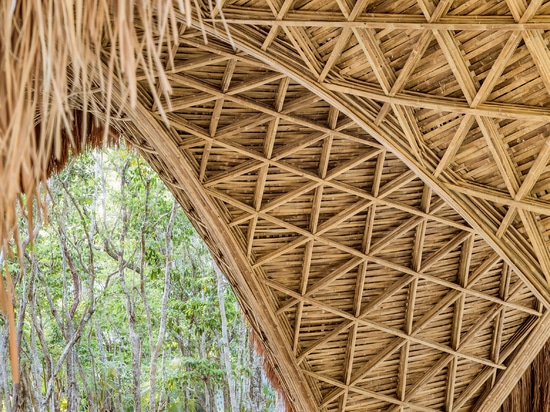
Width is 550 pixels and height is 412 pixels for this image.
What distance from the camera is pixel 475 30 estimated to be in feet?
12.1

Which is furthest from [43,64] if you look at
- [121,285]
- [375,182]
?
[121,285]

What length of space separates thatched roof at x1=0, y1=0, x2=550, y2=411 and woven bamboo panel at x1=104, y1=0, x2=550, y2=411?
0.01 m

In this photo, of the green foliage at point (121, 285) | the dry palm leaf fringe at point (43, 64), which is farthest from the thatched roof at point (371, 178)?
the green foliage at point (121, 285)

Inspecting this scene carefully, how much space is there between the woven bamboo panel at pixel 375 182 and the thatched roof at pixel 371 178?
1 cm

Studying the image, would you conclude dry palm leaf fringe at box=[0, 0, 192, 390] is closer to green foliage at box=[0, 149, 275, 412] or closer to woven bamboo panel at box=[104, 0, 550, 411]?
woven bamboo panel at box=[104, 0, 550, 411]

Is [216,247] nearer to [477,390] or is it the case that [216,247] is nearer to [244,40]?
[244,40]

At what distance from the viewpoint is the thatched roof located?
13.2 ft

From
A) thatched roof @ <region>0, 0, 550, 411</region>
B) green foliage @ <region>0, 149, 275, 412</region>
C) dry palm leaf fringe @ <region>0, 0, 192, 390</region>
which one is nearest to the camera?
dry palm leaf fringe @ <region>0, 0, 192, 390</region>

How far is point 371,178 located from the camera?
233 inches

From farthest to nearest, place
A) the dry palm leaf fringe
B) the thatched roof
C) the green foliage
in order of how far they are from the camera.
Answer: the green foliage
the thatched roof
the dry palm leaf fringe

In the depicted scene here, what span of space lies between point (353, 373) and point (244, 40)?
3752 mm

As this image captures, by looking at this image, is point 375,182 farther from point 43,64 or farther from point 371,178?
point 43,64

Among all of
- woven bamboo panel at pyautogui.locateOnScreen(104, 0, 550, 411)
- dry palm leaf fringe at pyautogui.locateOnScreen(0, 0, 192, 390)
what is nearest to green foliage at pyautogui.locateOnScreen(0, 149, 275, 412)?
woven bamboo panel at pyautogui.locateOnScreen(104, 0, 550, 411)

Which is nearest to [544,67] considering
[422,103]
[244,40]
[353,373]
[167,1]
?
[422,103]
